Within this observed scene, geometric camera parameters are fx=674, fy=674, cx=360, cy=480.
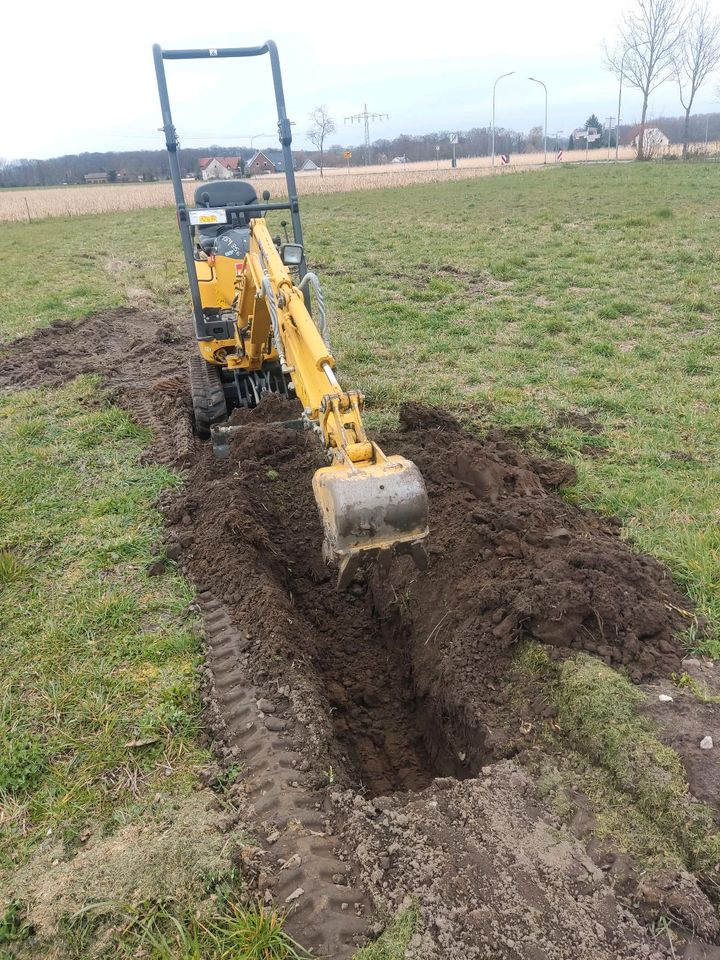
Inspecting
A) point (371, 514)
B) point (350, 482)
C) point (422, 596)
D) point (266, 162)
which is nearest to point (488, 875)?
point (371, 514)

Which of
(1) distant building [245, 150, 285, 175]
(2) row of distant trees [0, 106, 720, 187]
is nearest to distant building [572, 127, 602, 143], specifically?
(2) row of distant trees [0, 106, 720, 187]

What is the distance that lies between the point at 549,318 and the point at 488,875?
8.21 m

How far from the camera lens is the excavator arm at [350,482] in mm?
2996

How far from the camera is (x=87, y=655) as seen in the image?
3.79 metres

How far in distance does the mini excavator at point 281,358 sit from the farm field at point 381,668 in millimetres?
776

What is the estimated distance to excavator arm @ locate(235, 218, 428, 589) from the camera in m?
3.00

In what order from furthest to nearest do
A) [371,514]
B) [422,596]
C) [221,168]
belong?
[221,168] < [422,596] < [371,514]

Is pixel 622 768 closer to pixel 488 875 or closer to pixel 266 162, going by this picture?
pixel 488 875

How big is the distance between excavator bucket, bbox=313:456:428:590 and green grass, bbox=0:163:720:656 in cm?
180

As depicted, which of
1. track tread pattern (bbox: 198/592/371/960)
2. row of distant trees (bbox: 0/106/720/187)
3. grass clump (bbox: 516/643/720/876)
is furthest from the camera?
row of distant trees (bbox: 0/106/720/187)

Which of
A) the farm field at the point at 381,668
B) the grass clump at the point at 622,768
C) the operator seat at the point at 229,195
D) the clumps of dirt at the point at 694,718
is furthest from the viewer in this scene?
the operator seat at the point at 229,195

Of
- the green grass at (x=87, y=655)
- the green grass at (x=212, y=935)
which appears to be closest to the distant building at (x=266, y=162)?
the green grass at (x=87, y=655)

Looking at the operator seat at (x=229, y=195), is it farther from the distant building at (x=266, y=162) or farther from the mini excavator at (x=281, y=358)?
the distant building at (x=266, y=162)

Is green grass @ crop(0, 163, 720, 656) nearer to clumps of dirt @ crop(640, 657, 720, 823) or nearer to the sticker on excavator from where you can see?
clumps of dirt @ crop(640, 657, 720, 823)
